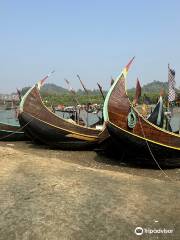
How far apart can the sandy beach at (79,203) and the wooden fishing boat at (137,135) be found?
4.34 feet

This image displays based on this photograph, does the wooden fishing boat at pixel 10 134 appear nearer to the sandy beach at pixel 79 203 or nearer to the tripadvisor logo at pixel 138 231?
the sandy beach at pixel 79 203

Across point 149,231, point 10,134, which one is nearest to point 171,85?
point 10,134

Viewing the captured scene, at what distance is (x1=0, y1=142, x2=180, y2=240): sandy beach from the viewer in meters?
6.45

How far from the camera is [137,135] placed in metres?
12.2

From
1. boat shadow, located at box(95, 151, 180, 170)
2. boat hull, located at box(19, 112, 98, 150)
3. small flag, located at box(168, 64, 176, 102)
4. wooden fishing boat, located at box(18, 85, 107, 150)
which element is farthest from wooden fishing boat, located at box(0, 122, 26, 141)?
small flag, located at box(168, 64, 176, 102)

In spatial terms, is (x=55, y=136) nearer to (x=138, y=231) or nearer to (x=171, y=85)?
(x=171, y=85)

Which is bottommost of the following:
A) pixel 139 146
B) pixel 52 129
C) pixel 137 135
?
pixel 139 146

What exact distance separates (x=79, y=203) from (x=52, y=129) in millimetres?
8697

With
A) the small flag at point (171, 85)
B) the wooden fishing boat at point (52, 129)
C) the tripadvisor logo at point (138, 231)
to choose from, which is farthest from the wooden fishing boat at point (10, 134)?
the tripadvisor logo at point (138, 231)

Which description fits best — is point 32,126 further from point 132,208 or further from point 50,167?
point 132,208

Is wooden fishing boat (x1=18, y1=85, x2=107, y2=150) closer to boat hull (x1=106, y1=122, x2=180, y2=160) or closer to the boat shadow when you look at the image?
the boat shadow

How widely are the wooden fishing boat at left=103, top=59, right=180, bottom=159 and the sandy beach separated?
1.32m

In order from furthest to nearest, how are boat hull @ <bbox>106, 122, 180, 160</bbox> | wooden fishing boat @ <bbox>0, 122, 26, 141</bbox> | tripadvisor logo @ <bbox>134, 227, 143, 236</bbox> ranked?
wooden fishing boat @ <bbox>0, 122, 26, 141</bbox> < boat hull @ <bbox>106, 122, 180, 160</bbox> < tripadvisor logo @ <bbox>134, 227, 143, 236</bbox>

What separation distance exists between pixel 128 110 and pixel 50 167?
11.8ft
